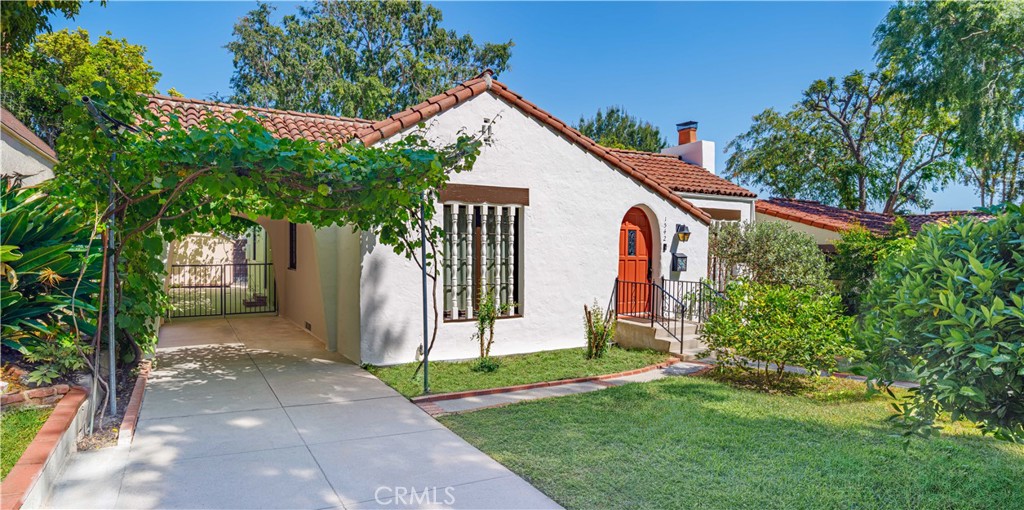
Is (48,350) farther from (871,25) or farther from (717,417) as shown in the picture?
(871,25)

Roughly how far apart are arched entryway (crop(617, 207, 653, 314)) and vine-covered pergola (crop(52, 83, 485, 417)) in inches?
225

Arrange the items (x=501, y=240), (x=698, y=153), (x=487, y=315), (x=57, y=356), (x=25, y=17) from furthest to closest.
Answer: (x=698, y=153), (x=501, y=240), (x=487, y=315), (x=25, y=17), (x=57, y=356)

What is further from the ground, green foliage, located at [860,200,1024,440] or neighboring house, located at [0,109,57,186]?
neighboring house, located at [0,109,57,186]

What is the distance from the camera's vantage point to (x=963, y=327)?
3240 mm

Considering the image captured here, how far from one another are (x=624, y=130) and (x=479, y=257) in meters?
34.3

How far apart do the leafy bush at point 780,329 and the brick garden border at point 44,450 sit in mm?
7942

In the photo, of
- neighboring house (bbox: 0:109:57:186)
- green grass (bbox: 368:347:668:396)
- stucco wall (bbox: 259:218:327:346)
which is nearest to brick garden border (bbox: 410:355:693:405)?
green grass (bbox: 368:347:668:396)

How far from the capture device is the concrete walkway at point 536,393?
22.2 ft

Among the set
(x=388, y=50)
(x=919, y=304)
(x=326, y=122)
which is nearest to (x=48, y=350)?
(x=326, y=122)

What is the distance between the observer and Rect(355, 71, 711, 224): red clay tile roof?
350 inches

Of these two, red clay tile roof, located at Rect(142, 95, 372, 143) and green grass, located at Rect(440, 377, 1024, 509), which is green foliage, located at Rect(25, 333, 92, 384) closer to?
green grass, located at Rect(440, 377, 1024, 509)

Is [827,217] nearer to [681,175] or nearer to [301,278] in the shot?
[681,175]

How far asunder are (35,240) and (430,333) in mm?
5411

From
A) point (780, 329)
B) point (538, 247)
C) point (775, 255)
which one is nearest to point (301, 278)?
point (538, 247)
